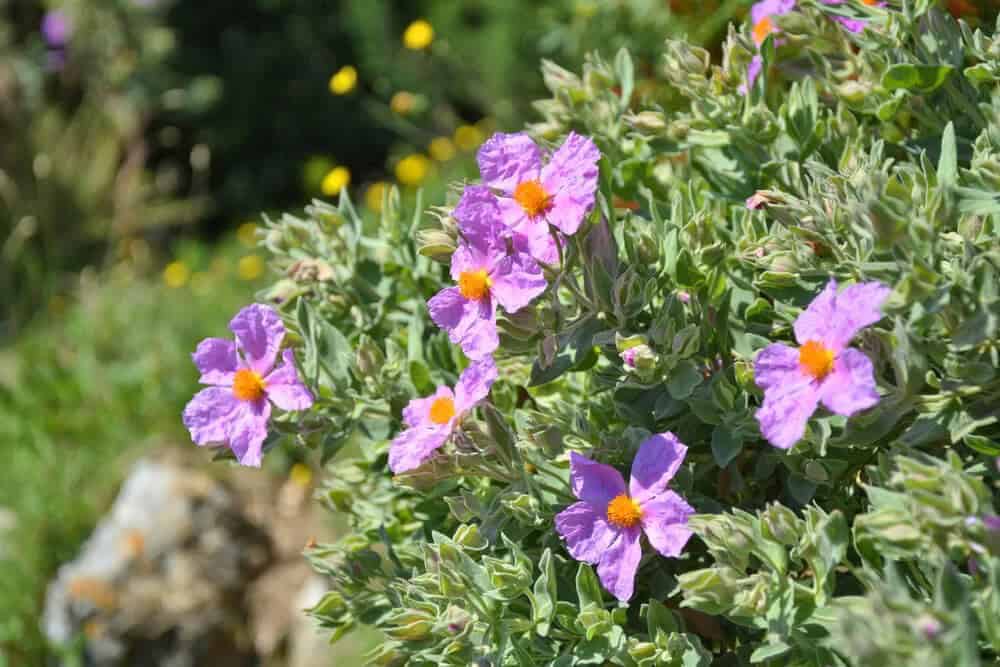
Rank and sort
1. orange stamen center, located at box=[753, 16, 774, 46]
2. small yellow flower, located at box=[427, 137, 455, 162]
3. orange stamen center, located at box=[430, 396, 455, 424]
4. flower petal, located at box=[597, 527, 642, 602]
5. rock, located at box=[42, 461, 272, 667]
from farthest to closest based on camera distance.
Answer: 1. small yellow flower, located at box=[427, 137, 455, 162]
2. rock, located at box=[42, 461, 272, 667]
3. orange stamen center, located at box=[753, 16, 774, 46]
4. orange stamen center, located at box=[430, 396, 455, 424]
5. flower petal, located at box=[597, 527, 642, 602]

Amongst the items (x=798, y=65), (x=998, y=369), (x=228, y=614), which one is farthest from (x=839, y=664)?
(x=228, y=614)

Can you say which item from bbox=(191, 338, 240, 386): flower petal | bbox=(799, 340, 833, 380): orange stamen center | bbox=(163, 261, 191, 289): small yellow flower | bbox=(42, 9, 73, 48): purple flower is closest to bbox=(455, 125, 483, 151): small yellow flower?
bbox=(163, 261, 191, 289): small yellow flower

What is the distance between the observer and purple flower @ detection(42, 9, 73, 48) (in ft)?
17.0

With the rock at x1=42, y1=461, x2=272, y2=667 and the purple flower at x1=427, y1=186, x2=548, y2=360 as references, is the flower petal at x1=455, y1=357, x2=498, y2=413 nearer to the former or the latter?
the purple flower at x1=427, y1=186, x2=548, y2=360

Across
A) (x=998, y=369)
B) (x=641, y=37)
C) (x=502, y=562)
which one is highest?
(x=998, y=369)

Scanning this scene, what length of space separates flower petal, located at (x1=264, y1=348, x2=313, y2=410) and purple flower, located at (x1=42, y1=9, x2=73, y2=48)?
4.52 m

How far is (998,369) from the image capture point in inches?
43.0

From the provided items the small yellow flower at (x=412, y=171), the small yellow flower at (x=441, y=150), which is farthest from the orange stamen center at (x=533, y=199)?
the small yellow flower at (x=441, y=150)

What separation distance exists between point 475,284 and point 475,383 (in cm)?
12

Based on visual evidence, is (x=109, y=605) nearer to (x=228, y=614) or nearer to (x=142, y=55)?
(x=228, y=614)

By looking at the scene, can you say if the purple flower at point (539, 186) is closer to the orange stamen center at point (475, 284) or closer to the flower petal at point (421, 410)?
the orange stamen center at point (475, 284)

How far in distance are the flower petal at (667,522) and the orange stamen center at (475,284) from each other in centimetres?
29

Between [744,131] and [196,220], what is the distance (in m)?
4.35

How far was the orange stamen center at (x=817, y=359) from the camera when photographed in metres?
1.03
